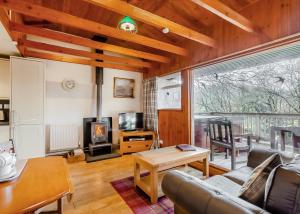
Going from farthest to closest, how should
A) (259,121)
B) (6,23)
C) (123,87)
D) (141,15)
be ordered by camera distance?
(123,87)
(259,121)
(6,23)
(141,15)

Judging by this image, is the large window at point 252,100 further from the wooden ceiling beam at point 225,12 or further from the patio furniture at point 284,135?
the wooden ceiling beam at point 225,12

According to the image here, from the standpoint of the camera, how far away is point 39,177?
1177 mm

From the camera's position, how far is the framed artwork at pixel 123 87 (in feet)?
15.1

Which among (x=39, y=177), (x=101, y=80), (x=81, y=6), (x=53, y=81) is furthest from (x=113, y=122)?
(x=39, y=177)

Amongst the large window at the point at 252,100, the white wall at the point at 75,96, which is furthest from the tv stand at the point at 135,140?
the large window at the point at 252,100

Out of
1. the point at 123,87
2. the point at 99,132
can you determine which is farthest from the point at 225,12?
the point at 99,132

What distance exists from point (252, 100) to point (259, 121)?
1.53 ft

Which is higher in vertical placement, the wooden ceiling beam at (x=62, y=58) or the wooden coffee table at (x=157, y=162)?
the wooden ceiling beam at (x=62, y=58)

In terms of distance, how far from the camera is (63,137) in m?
3.78

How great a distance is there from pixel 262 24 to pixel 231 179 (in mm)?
2085

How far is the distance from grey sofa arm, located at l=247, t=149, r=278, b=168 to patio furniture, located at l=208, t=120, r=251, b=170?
71cm

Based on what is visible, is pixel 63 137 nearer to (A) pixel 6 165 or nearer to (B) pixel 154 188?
(B) pixel 154 188

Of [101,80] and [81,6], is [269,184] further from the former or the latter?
[101,80]

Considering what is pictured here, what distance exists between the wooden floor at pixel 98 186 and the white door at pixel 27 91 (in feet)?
4.19
